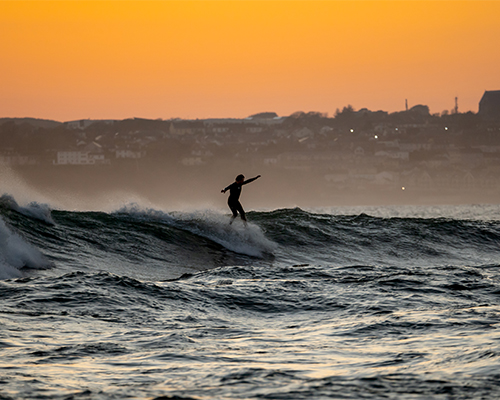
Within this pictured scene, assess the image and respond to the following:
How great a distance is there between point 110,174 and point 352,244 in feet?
463

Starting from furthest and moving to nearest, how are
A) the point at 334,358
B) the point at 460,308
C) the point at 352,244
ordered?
the point at 352,244
the point at 460,308
the point at 334,358

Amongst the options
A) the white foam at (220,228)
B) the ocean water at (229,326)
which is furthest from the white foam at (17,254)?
the white foam at (220,228)

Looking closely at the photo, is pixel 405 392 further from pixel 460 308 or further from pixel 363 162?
pixel 363 162

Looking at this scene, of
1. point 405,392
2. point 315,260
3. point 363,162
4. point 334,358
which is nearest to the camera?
point 405,392

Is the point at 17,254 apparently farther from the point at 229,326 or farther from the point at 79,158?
the point at 79,158

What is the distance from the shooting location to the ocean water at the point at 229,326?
175 inches

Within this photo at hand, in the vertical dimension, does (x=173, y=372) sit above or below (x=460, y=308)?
above

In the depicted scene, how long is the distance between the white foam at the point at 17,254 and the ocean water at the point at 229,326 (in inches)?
1.2

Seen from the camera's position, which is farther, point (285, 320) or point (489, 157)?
point (489, 157)

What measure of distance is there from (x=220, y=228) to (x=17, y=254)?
22.3 ft

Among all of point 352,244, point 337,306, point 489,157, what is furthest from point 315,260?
point 489,157

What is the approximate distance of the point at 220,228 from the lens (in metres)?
16.4

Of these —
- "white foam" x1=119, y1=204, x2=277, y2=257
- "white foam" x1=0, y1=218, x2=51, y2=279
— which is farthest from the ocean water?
"white foam" x1=119, y1=204, x2=277, y2=257

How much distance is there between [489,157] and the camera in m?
166
